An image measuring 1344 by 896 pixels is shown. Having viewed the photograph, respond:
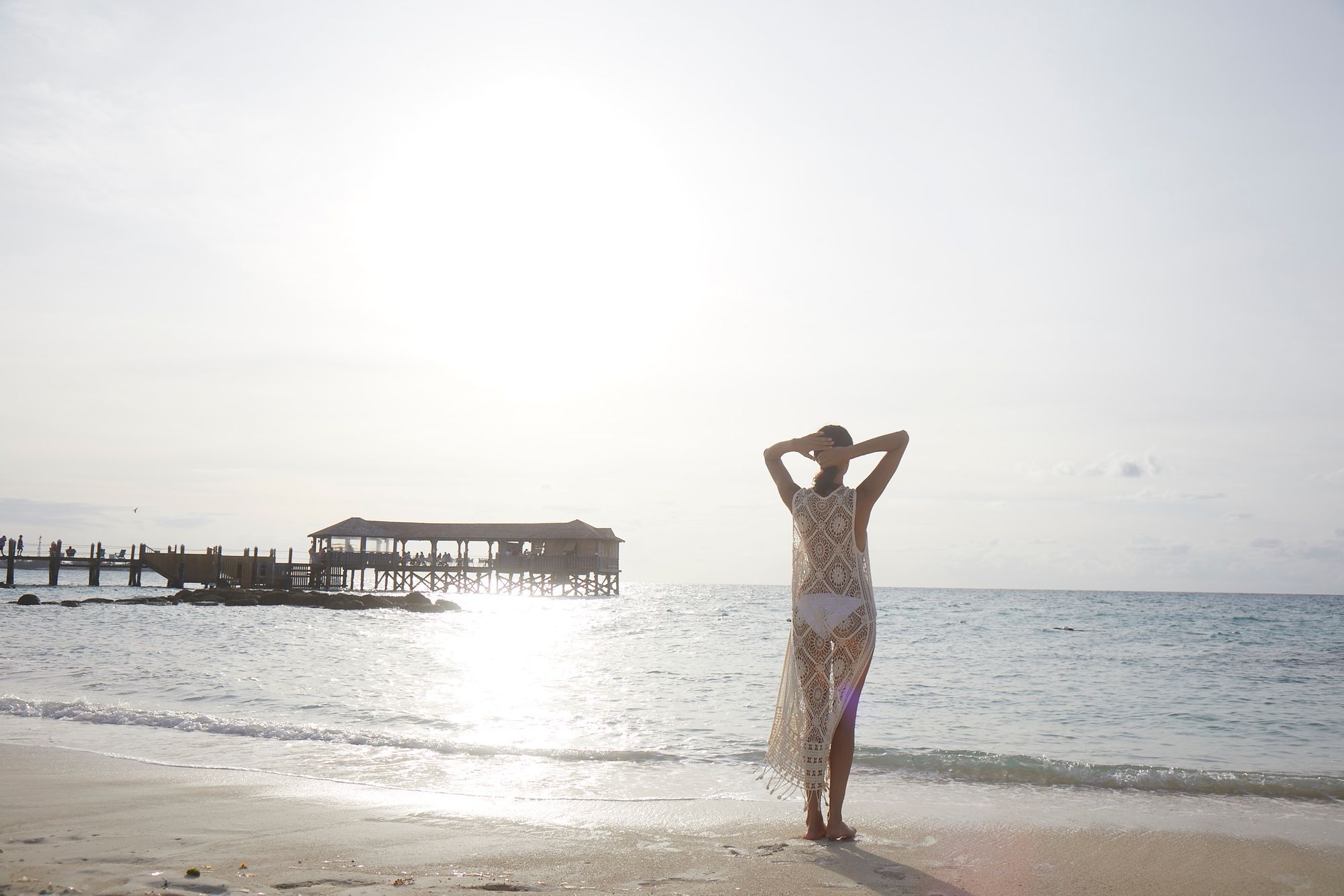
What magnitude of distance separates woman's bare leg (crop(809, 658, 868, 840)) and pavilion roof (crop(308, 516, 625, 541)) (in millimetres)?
37335

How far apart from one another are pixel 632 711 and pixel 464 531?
34204mm

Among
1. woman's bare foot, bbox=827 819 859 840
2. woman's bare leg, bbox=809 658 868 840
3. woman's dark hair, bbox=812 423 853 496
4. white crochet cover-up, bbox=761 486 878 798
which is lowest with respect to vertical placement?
woman's bare foot, bbox=827 819 859 840

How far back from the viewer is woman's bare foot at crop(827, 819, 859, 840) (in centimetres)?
418

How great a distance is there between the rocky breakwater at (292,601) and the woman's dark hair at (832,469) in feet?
96.9

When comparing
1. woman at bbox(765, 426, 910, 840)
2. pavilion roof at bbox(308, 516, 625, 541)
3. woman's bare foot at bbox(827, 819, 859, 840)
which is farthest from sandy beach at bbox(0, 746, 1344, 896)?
pavilion roof at bbox(308, 516, 625, 541)

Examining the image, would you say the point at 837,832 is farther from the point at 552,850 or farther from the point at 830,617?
the point at 552,850

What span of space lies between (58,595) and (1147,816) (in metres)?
41.3

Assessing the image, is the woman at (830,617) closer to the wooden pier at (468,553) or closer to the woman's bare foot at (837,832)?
the woman's bare foot at (837,832)

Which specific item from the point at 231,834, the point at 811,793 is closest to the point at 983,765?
the point at 811,793

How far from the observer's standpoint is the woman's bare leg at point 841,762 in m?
4.02

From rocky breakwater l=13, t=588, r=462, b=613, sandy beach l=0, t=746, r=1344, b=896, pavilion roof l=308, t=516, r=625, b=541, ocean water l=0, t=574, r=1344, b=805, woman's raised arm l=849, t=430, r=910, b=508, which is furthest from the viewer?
pavilion roof l=308, t=516, r=625, b=541

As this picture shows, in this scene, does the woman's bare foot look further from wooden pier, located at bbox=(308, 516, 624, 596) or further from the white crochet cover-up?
wooden pier, located at bbox=(308, 516, 624, 596)

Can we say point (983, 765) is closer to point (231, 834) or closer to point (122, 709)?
point (231, 834)

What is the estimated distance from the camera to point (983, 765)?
22.1 feet
